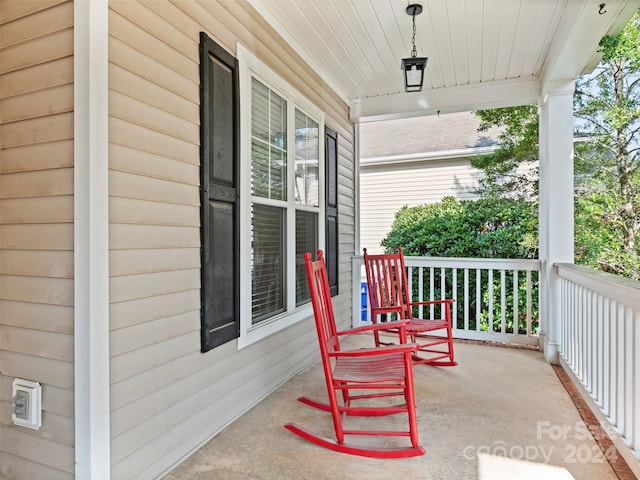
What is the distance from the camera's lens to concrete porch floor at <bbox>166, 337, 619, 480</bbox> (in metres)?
1.89

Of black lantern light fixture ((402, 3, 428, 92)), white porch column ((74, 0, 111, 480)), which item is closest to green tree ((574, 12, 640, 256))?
black lantern light fixture ((402, 3, 428, 92))

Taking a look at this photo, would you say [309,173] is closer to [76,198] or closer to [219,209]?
[219,209]

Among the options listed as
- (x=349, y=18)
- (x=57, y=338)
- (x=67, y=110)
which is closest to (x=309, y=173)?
(x=349, y=18)

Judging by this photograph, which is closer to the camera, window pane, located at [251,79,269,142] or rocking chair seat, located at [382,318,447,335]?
window pane, located at [251,79,269,142]

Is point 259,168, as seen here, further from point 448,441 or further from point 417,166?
point 417,166

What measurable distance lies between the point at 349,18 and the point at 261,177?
1399 millimetres

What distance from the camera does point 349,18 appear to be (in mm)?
2967

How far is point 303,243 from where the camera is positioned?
11.8 ft

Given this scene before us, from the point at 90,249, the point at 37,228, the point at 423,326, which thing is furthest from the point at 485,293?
the point at 37,228

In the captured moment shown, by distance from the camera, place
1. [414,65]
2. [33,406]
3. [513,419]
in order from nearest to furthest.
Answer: [33,406] → [513,419] → [414,65]

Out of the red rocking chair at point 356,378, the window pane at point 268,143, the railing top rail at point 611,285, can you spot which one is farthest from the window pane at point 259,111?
the railing top rail at point 611,285

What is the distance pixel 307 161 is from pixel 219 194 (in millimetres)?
1510

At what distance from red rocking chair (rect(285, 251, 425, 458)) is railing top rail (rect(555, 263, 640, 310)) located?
3.43 ft

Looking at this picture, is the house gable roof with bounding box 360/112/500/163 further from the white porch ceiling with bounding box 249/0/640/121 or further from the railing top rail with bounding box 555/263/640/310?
the railing top rail with bounding box 555/263/640/310
